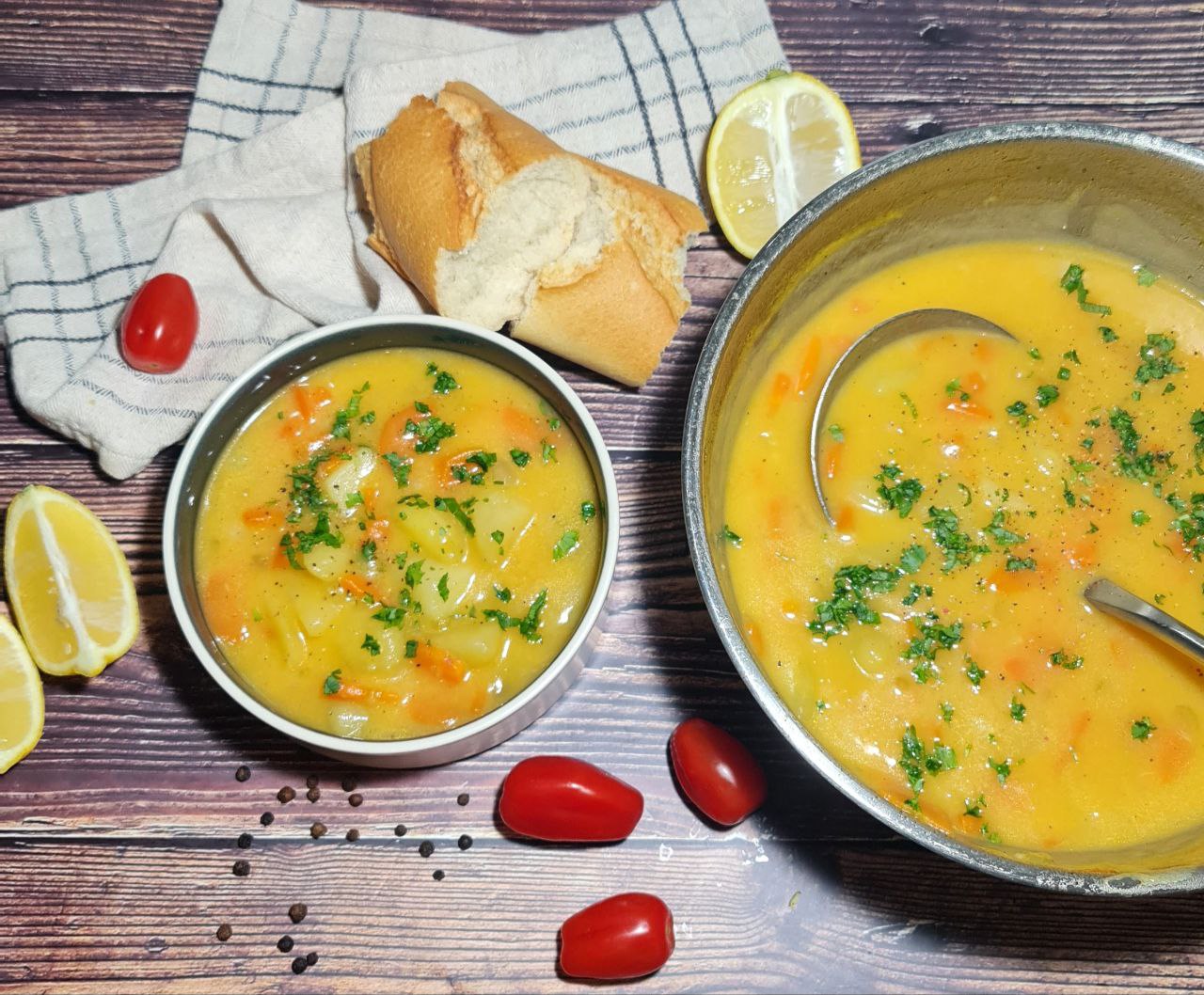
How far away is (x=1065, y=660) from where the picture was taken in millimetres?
2041

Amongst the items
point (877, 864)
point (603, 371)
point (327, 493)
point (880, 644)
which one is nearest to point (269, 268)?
point (327, 493)

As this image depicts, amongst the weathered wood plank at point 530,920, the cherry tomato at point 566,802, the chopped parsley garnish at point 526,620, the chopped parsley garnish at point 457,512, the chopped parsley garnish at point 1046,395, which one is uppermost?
the chopped parsley garnish at point 1046,395

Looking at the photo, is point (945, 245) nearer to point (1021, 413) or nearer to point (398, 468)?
point (1021, 413)

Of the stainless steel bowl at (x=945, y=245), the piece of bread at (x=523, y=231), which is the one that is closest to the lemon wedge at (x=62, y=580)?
the piece of bread at (x=523, y=231)

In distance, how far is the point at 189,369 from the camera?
250 cm

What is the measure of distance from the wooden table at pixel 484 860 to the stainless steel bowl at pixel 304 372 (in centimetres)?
24

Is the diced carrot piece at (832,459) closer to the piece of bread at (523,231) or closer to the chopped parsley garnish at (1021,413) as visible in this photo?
the chopped parsley garnish at (1021,413)

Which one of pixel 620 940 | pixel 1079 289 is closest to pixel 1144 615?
pixel 1079 289

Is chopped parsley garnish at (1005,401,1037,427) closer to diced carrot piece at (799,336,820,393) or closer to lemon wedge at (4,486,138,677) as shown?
diced carrot piece at (799,336,820,393)

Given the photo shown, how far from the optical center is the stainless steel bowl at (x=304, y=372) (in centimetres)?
202

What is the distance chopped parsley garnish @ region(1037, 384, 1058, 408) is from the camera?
7.06 feet

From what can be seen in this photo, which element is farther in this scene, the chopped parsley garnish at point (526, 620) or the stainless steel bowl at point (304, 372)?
the chopped parsley garnish at point (526, 620)

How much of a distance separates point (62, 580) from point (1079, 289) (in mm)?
2264

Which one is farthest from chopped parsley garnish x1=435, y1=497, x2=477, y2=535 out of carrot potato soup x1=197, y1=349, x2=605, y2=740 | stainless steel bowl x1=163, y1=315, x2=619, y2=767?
stainless steel bowl x1=163, y1=315, x2=619, y2=767
